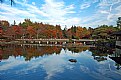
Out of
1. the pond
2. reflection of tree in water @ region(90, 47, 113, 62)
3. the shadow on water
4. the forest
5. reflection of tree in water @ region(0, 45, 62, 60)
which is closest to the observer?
the pond

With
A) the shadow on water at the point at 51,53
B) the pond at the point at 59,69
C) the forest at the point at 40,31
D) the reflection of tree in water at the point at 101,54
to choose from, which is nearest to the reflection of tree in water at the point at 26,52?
the shadow on water at the point at 51,53

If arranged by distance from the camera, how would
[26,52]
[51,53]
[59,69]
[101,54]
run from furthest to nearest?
[26,52] < [51,53] < [101,54] < [59,69]

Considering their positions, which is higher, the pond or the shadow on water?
the shadow on water

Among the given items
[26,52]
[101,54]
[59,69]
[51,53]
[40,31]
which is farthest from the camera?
[40,31]

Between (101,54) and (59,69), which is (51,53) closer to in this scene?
(101,54)

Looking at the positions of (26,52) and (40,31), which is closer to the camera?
(26,52)

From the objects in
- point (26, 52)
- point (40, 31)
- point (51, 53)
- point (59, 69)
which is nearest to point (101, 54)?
point (51, 53)

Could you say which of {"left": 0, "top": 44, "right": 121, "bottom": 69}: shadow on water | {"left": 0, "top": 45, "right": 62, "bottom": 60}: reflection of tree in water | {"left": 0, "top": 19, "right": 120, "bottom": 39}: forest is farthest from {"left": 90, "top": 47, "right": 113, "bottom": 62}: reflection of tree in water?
{"left": 0, "top": 19, "right": 120, "bottom": 39}: forest

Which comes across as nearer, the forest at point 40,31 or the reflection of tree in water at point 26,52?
the reflection of tree in water at point 26,52

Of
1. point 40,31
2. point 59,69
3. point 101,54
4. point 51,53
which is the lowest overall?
point 59,69

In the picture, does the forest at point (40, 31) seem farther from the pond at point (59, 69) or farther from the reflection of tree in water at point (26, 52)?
the pond at point (59, 69)

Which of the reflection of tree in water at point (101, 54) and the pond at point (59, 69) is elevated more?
the reflection of tree in water at point (101, 54)

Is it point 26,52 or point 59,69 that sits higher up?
point 26,52

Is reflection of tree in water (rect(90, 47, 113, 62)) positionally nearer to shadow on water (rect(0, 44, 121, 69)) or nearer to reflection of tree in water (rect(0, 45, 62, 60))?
shadow on water (rect(0, 44, 121, 69))
